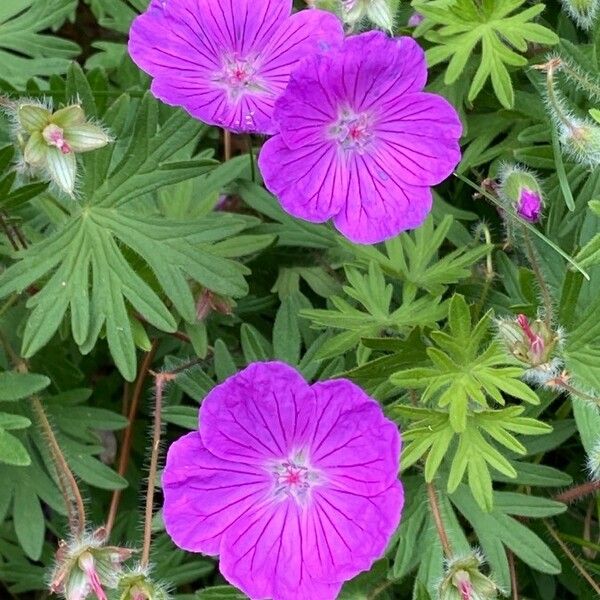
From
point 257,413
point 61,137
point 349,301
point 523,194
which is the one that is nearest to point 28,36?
point 61,137

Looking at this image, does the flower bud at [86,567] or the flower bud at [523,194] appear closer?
the flower bud at [86,567]

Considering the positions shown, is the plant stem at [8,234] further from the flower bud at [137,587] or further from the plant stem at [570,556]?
the plant stem at [570,556]

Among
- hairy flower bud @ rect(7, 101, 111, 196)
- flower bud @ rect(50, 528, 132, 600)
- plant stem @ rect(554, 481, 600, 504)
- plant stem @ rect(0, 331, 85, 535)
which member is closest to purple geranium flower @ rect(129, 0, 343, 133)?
hairy flower bud @ rect(7, 101, 111, 196)

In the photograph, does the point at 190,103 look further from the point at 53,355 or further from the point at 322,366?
the point at 53,355

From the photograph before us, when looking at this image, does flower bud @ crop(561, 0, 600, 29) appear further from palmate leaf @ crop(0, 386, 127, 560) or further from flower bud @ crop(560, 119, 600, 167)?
palmate leaf @ crop(0, 386, 127, 560)

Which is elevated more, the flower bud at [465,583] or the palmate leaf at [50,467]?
the palmate leaf at [50,467]

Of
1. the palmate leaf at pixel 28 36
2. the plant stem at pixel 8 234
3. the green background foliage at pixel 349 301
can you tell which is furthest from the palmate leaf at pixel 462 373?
the palmate leaf at pixel 28 36
